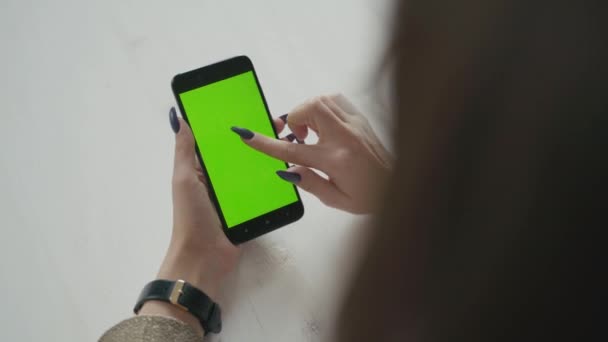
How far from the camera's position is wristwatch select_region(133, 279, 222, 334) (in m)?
0.55

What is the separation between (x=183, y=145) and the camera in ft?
1.96

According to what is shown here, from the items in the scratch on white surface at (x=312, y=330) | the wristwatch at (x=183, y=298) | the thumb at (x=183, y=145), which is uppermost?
the thumb at (x=183, y=145)

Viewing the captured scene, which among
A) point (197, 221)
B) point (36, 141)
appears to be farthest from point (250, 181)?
point (36, 141)

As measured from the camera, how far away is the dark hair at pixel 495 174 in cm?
18

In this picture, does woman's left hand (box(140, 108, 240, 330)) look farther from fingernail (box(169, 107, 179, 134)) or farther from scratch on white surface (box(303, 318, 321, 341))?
scratch on white surface (box(303, 318, 321, 341))

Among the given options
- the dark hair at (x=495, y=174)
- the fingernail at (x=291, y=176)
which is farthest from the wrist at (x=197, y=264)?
the dark hair at (x=495, y=174)

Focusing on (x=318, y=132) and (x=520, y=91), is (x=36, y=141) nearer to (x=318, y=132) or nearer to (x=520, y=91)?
(x=318, y=132)

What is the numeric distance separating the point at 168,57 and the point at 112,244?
259 millimetres

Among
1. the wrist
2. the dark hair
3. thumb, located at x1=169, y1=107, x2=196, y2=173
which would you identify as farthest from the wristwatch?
the dark hair

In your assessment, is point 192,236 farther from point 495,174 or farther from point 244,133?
point 495,174

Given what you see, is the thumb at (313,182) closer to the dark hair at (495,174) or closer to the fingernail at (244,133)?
the fingernail at (244,133)

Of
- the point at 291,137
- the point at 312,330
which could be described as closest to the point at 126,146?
the point at 291,137

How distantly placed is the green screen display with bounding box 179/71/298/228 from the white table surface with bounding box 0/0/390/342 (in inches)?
1.7

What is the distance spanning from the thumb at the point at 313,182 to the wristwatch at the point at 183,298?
0.16m
